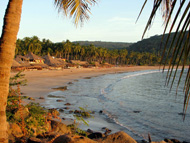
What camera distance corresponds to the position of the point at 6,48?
2.37 meters

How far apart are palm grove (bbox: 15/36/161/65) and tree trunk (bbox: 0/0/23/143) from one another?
4405 centimetres

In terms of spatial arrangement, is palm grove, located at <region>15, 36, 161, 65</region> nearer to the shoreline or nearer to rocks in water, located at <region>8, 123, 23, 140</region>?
the shoreline

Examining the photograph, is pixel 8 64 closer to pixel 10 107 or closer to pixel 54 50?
pixel 10 107

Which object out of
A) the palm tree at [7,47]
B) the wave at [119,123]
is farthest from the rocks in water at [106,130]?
the palm tree at [7,47]

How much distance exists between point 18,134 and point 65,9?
114 inches

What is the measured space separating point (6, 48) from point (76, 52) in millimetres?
89721

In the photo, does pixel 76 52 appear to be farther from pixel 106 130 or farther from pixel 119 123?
pixel 106 130

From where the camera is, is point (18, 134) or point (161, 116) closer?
point (18, 134)

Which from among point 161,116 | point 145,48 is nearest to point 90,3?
point 161,116

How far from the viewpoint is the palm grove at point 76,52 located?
220ft

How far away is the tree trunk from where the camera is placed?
7.75 feet

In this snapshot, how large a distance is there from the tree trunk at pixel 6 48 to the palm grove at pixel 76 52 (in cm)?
4405

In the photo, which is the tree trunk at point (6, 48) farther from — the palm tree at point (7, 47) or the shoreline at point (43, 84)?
the shoreline at point (43, 84)

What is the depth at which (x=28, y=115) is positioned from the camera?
5039 mm
